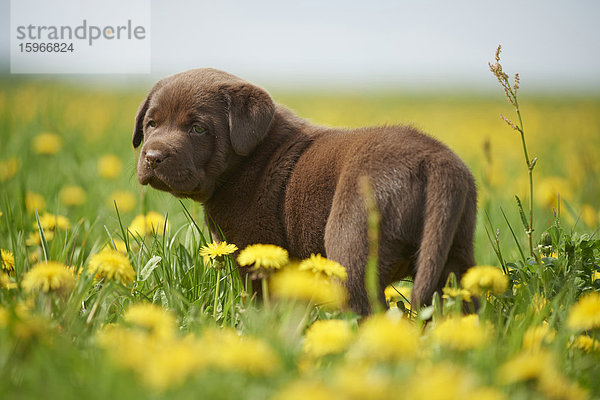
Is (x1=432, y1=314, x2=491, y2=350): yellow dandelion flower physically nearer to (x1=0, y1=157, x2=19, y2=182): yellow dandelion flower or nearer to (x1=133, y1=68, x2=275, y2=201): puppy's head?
(x1=133, y1=68, x2=275, y2=201): puppy's head

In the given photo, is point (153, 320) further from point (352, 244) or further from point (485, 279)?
point (485, 279)

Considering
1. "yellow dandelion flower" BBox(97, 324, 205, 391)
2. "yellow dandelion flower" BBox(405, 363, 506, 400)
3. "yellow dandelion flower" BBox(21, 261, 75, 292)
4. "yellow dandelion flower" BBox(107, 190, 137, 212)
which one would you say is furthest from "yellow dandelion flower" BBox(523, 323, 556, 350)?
"yellow dandelion flower" BBox(107, 190, 137, 212)

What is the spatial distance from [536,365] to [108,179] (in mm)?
4921

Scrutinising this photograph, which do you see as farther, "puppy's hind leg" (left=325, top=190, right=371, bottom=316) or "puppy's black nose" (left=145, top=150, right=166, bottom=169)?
"puppy's black nose" (left=145, top=150, right=166, bottom=169)

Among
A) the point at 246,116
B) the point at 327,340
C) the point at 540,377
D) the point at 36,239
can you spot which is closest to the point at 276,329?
the point at 327,340

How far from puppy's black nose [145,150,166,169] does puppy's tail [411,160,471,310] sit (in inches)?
53.3

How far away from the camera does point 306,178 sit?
298 cm

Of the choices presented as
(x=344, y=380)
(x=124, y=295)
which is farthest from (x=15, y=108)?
(x=344, y=380)

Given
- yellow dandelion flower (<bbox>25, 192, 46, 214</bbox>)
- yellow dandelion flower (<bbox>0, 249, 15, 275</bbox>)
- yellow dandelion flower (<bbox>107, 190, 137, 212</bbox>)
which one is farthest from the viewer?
yellow dandelion flower (<bbox>107, 190, 137, 212</bbox>)

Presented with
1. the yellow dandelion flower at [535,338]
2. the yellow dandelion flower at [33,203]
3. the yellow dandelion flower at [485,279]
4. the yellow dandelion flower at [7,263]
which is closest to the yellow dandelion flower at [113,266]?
the yellow dandelion flower at [7,263]

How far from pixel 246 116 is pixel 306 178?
0.55m

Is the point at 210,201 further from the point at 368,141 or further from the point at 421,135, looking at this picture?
the point at 421,135

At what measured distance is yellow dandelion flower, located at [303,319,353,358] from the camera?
6.15ft

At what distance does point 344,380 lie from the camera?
140 cm
